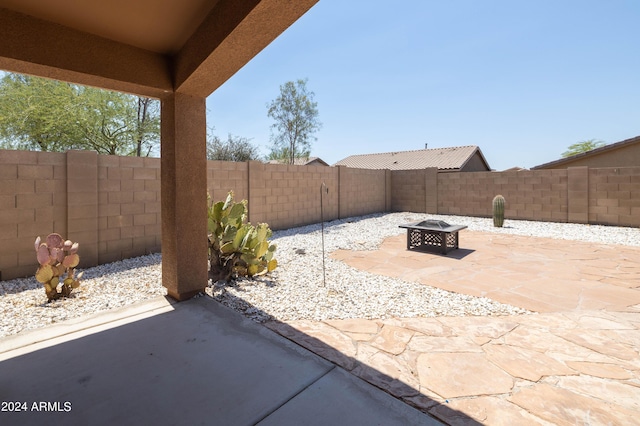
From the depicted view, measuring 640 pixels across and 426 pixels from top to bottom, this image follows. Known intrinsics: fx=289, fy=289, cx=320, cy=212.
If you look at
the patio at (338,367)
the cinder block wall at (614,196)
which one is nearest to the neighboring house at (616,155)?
the cinder block wall at (614,196)

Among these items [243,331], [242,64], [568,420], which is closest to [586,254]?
[568,420]

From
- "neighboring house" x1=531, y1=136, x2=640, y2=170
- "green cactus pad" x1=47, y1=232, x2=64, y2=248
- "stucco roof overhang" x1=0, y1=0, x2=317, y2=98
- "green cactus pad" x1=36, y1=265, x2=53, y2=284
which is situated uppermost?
"neighboring house" x1=531, y1=136, x2=640, y2=170

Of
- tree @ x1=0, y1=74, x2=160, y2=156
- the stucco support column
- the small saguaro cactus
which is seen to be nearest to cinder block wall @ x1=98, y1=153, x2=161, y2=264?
the stucco support column

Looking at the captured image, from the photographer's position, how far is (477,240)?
313 inches

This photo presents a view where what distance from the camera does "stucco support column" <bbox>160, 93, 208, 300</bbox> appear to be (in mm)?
3508

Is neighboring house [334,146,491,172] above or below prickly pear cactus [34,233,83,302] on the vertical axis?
above

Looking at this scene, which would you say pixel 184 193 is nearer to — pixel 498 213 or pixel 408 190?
pixel 498 213

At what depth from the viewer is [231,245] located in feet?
13.9

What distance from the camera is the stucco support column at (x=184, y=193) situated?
3.51 metres

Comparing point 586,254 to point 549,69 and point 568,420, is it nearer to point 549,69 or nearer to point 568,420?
point 568,420

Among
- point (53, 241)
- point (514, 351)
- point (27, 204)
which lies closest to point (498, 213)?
point (514, 351)

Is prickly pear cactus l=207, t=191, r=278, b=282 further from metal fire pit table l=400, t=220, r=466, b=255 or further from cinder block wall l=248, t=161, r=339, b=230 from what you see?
metal fire pit table l=400, t=220, r=466, b=255

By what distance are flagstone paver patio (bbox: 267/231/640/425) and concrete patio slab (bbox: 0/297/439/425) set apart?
0.79 feet

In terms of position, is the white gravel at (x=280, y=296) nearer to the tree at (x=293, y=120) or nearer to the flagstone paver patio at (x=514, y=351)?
the flagstone paver patio at (x=514, y=351)
